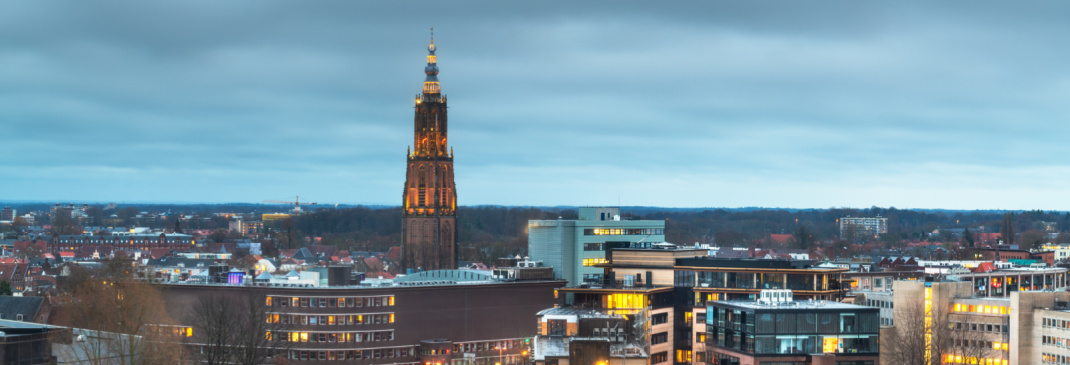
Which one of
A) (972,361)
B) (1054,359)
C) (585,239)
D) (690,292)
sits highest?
(585,239)

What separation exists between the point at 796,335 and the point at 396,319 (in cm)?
5167

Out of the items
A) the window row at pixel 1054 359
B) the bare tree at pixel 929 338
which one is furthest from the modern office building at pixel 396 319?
the window row at pixel 1054 359

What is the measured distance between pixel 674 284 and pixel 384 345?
3388 centimetres

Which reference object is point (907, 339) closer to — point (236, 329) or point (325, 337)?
point (325, 337)

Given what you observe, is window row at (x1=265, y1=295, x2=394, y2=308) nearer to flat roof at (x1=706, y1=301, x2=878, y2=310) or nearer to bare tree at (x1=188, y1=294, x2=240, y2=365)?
bare tree at (x1=188, y1=294, x2=240, y2=365)

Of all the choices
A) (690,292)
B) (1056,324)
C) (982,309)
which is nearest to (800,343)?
(690,292)

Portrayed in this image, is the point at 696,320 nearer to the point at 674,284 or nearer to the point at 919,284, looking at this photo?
the point at 674,284

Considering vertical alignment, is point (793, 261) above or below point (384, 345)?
above

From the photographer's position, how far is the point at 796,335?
121562 mm

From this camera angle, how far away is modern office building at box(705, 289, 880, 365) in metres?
121

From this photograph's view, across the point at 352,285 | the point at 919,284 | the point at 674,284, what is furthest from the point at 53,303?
the point at 919,284

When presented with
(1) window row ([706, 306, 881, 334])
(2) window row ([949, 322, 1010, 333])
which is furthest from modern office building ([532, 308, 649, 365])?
(2) window row ([949, 322, 1010, 333])

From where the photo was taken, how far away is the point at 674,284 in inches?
5773

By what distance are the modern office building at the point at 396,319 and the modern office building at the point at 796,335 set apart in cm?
4193
